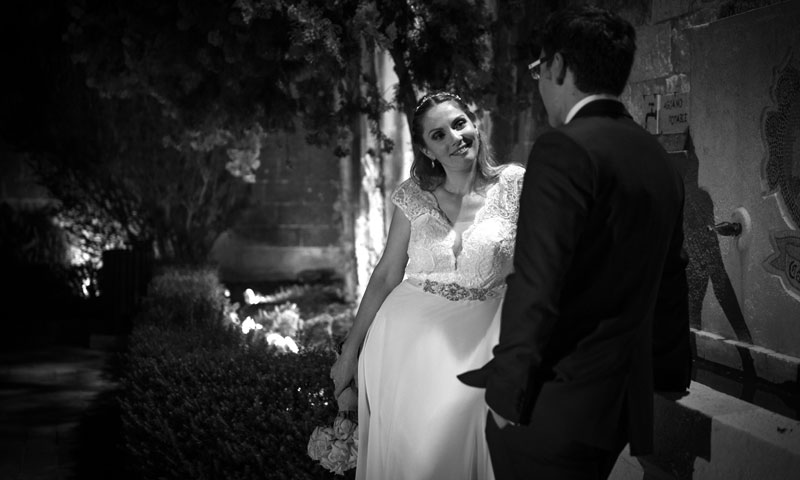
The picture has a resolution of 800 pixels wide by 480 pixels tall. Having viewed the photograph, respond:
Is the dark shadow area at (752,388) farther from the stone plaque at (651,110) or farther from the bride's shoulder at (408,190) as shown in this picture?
the bride's shoulder at (408,190)

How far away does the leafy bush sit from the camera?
6672 millimetres

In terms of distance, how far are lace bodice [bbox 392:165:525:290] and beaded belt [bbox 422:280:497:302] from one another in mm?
13

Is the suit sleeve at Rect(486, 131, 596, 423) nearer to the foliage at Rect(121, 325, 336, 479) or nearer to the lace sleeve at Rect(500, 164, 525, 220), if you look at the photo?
the lace sleeve at Rect(500, 164, 525, 220)

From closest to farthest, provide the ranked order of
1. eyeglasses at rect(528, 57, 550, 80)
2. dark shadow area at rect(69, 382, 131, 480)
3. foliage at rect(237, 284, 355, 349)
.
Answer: eyeglasses at rect(528, 57, 550, 80), dark shadow area at rect(69, 382, 131, 480), foliage at rect(237, 284, 355, 349)

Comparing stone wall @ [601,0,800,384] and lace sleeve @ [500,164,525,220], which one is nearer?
lace sleeve @ [500,164,525,220]

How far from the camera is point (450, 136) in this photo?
3.28m

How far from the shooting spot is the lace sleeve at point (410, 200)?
326 centimetres

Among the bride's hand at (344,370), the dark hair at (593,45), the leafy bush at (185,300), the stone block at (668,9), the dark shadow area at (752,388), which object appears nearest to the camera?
the dark hair at (593,45)

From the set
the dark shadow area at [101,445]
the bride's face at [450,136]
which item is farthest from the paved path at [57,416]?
the bride's face at [450,136]

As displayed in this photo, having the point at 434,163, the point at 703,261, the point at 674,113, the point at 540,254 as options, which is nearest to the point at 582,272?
the point at 540,254

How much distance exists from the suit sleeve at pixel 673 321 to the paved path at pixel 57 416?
142 inches

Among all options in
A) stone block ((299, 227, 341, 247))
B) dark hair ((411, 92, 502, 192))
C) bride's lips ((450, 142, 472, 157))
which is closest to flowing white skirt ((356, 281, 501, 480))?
dark hair ((411, 92, 502, 192))

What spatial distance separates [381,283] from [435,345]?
38 cm

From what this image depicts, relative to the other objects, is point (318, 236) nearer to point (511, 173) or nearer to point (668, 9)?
point (668, 9)
